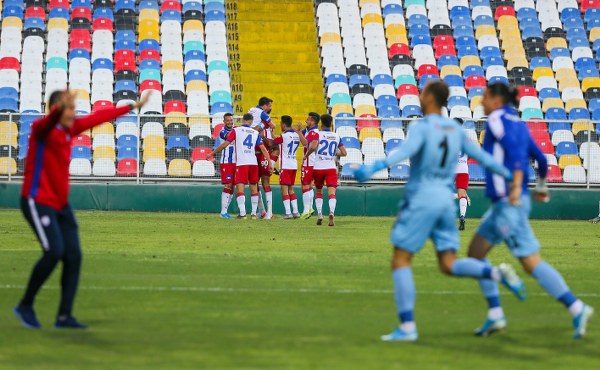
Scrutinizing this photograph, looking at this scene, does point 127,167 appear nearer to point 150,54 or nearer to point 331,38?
point 150,54

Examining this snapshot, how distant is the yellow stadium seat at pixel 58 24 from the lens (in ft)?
126

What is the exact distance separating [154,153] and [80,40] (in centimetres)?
801

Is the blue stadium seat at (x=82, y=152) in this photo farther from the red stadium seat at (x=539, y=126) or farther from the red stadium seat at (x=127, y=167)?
the red stadium seat at (x=539, y=126)

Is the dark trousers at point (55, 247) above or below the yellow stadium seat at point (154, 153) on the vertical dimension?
below

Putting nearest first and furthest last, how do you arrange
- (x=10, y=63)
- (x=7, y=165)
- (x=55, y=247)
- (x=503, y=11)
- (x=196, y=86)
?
(x=55, y=247) < (x=7, y=165) < (x=196, y=86) < (x=10, y=63) < (x=503, y=11)

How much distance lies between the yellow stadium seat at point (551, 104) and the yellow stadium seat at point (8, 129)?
643 inches

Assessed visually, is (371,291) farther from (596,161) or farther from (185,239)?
(596,161)

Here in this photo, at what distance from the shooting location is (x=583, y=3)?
4272 cm

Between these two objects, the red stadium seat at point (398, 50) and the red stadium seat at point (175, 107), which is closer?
the red stadium seat at point (175, 107)

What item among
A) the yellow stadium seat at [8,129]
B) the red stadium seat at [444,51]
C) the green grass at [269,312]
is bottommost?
the green grass at [269,312]

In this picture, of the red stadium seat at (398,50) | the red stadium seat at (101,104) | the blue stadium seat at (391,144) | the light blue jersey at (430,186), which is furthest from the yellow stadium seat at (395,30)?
the light blue jersey at (430,186)

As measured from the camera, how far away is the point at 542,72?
3897 centimetres

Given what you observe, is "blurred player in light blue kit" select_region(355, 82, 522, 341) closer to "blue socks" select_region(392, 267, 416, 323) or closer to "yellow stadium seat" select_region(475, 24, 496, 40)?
"blue socks" select_region(392, 267, 416, 323)

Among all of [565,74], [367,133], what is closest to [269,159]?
[367,133]
